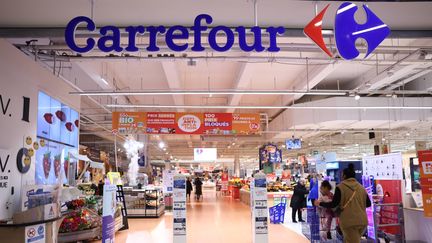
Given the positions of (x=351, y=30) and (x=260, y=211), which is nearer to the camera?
(x=351, y=30)

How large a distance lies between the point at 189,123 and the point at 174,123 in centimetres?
53

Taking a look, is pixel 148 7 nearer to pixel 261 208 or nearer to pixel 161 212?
pixel 261 208

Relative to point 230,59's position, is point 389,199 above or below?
below

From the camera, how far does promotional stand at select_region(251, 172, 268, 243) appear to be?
8.09 meters

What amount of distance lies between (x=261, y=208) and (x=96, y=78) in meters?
6.45

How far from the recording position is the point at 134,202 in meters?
15.1

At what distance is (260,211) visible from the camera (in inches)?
321

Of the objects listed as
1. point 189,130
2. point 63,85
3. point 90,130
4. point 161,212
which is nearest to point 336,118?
point 189,130

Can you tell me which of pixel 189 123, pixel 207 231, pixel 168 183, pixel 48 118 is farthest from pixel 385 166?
pixel 168 183

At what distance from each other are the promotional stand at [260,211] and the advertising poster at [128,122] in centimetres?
661

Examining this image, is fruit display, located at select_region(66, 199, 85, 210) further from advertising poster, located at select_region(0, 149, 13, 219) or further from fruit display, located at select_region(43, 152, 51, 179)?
advertising poster, located at select_region(0, 149, 13, 219)

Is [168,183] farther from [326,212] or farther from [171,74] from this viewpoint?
[326,212]

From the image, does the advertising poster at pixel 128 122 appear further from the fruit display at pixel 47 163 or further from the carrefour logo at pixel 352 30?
the carrefour logo at pixel 352 30

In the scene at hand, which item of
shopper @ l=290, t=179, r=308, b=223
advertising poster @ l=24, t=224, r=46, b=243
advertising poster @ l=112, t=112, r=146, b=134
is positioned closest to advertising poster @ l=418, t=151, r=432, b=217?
shopper @ l=290, t=179, r=308, b=223
